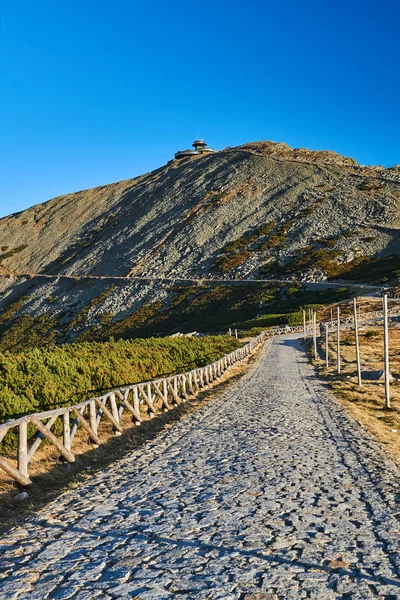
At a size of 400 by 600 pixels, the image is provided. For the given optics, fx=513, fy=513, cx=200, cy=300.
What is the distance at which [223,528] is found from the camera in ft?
17.7

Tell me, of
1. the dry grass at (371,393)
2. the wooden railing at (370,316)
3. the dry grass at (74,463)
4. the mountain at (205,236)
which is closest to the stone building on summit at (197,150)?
the mountain at (205,236)

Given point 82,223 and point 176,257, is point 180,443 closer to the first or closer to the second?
point 176,257

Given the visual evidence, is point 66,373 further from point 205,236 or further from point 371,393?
point 205,236

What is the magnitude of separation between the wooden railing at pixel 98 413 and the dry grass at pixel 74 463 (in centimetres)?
18

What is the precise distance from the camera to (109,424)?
12484mm

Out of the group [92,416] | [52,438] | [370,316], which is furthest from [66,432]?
[370,316]

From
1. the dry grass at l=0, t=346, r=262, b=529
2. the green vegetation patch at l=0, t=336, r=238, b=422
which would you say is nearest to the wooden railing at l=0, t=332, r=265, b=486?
the dry grass at l=0, t=346, r=262, b=529

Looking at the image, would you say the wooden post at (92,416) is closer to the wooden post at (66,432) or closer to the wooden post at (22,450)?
the wooden post at (66,432)

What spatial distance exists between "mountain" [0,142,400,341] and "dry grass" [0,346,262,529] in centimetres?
5490

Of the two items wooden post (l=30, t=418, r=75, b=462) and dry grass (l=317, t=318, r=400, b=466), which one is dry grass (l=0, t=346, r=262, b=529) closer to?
wooden post (l=30, t=418, r=75, b=462)

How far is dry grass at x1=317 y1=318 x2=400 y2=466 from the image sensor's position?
11.4 m

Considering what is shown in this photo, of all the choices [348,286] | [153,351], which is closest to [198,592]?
[153,351]

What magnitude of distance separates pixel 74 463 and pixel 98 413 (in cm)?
184

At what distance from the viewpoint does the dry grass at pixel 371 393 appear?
11422 millimetres
